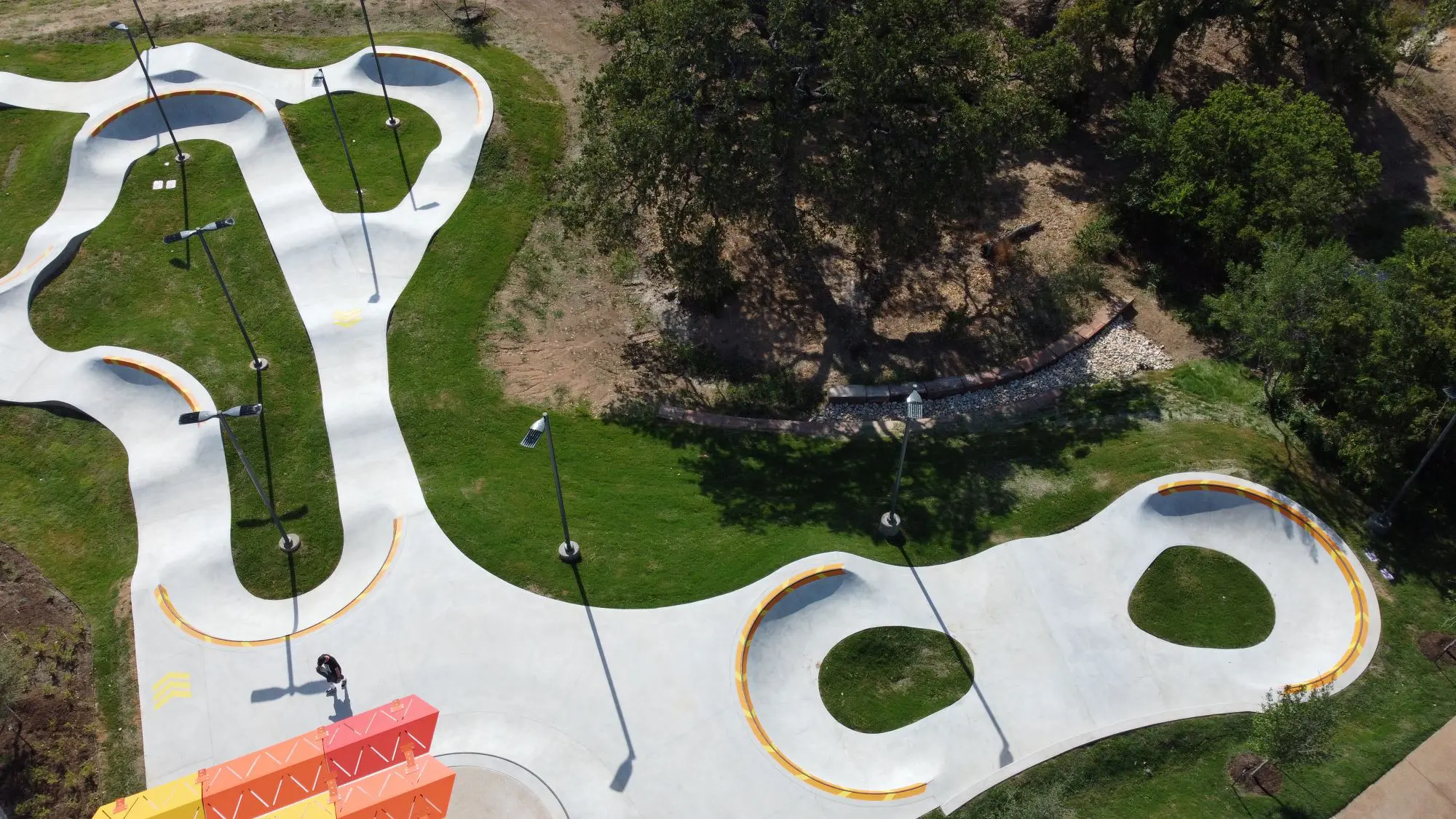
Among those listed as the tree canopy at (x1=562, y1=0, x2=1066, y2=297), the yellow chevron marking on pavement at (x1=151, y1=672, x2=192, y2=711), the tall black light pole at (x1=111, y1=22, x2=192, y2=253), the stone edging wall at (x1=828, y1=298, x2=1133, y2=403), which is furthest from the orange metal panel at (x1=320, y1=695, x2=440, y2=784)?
the tall black light pole at (x1=111, y1=22, x2=192, y2=253)

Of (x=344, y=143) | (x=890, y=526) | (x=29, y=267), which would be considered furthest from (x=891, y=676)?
(x=29, y=267)

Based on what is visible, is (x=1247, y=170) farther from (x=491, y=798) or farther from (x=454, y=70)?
(x=454, y=70)

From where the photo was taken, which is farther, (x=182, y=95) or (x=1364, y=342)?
(x=182, y=95)

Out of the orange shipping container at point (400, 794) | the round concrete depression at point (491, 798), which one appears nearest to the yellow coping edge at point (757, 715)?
the round concrete depression at point (491, 798)

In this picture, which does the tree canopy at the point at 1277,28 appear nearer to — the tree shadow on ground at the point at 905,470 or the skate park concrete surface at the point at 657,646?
the tree shadow on ground at the point at 905,470

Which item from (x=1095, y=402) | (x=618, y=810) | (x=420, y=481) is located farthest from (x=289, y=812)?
(x=1095, y=402)
